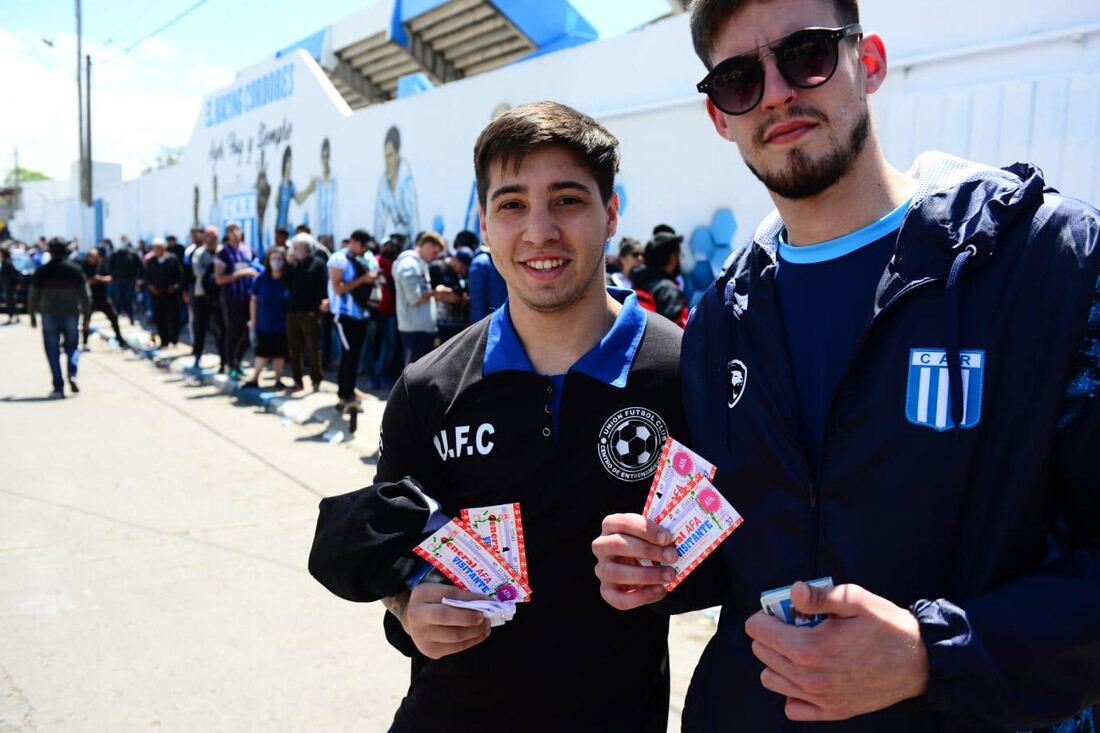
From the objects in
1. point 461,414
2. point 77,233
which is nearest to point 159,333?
point 461,414

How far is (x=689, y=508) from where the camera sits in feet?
4.75

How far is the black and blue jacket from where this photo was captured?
45.5 inches

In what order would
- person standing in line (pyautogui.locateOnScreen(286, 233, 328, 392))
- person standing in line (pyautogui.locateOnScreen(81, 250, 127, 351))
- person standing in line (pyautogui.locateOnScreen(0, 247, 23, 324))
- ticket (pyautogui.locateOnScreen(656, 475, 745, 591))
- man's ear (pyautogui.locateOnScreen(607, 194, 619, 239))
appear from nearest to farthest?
ticket (pyautogui.locateOnScreen(656, 475, 745, 591))
man's ear (pyautogui.locateOnScreen(607, 194, 619, 239))
person standing in line (pyautogui.locateOnScreen(286, 233, 328, 392))
person standing in line (pyautogui.locateOnScreen(81, 250, 127, 351))
person standing in line (pyautogui.locateOnScreen(0, 247, 23, 324))

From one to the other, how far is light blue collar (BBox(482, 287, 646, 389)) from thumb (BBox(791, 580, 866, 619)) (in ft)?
2.55

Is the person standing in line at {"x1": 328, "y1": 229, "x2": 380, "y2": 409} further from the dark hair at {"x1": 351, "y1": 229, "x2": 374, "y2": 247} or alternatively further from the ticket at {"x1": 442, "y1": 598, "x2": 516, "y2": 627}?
the ticket at {"x1": 442, "y1": 598, "x2": 516, "y2": 627}

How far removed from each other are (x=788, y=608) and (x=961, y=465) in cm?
34

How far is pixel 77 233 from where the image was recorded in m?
39.9

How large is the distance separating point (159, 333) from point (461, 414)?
16072 millimetres

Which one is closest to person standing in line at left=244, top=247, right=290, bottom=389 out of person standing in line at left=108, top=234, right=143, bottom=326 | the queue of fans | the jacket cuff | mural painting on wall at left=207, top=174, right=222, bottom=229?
the queue of fans

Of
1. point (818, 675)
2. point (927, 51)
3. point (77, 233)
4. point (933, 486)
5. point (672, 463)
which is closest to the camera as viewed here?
point (818, 675)

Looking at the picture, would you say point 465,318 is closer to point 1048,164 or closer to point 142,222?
point 1048,164

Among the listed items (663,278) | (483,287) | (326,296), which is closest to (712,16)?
(663,278)

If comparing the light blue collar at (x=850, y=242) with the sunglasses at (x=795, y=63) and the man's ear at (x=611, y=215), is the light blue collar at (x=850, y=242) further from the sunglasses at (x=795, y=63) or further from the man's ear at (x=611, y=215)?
the man's ear at (x=611, y=215)

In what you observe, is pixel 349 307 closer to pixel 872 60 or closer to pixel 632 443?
pixel 632 443
